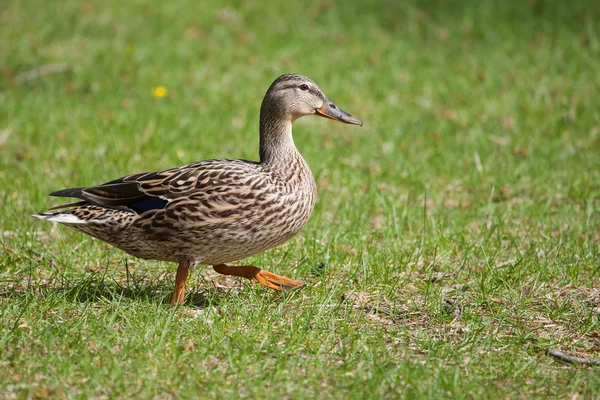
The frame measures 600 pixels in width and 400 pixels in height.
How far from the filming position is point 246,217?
4898 mm

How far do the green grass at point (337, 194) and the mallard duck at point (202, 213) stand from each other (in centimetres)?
30

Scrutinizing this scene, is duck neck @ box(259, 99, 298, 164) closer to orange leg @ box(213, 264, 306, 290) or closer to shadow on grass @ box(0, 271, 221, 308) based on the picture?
orange leg @ box(213, 264, 306, 290)

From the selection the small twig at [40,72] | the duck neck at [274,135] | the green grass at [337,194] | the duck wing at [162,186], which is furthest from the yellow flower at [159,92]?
the duck wing at [162,186]

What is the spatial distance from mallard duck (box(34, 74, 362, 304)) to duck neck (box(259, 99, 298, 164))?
0.08m

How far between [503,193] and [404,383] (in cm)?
356

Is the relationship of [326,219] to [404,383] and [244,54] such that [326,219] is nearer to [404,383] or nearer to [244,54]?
[404,383]

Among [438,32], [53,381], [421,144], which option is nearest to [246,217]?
[53,381]

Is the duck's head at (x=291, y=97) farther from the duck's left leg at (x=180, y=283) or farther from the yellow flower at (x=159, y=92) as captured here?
the yellow flower at (x=159, y=92)

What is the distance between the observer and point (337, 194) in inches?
285

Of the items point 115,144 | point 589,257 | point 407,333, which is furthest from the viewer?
point 115,144

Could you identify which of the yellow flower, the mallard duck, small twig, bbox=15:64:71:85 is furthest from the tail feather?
small twig, bbox=15:64:71:85

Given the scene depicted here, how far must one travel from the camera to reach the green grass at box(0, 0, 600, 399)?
14.0 feet

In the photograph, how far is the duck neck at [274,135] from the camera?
17.6 ft

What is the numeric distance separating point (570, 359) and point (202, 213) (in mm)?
2151
